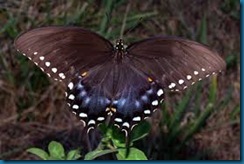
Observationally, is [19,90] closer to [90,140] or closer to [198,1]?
[90,140]

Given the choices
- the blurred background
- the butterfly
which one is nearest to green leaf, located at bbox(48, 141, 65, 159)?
the butterfly

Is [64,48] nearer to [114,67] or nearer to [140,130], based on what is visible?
[114,67]

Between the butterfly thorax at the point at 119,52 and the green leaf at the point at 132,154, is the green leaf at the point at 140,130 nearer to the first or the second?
the green leaf at the point at 132,154

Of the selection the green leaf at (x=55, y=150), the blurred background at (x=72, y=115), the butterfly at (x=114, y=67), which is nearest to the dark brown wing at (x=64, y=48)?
the butterfly at (x=114, y=67)

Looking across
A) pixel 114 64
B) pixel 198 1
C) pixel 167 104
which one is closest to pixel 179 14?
pixel 198 1

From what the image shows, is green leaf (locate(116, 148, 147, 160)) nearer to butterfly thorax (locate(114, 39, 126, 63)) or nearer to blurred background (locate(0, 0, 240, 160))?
butterfly thorax (locate(114, 39, 126, 63))

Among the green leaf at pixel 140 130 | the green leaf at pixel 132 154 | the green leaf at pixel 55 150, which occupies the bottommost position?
the green leaf at pixel 132 154
